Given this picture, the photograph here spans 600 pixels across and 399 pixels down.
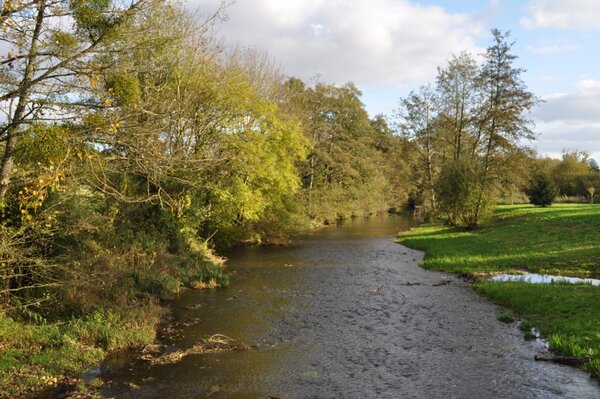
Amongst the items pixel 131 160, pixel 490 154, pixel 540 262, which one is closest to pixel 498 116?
pixel 490 154

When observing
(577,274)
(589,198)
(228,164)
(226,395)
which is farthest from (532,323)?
(589,198)

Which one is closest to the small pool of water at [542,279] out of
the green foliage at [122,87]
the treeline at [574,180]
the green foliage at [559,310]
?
the green foliage at [559,310]

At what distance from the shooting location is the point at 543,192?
1753 inches

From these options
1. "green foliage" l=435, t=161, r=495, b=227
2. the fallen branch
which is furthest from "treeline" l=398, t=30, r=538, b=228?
the fallen branch

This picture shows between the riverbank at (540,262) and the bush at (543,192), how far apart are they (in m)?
7.04

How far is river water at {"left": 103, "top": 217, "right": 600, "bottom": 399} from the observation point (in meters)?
9.63

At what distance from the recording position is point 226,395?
9.41 m

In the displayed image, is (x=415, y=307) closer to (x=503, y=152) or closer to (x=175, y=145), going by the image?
(x=175, y=145)

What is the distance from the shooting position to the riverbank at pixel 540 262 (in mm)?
12398

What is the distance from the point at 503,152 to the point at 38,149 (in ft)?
112

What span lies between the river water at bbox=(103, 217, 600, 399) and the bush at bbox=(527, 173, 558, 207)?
28.8 meters

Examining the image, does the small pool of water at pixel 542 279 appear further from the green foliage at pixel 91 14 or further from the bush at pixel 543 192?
the bush at pixel 543 192

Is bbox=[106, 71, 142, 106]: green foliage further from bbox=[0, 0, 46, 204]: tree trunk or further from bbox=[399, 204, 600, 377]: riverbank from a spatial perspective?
bbox=[399, 204, 600, 377]: riverbank

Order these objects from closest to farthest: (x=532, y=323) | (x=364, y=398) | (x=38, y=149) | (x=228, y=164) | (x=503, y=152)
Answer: (x=38, y=149)
(x=364, y=398)
(x=532, y=323)
(x=228, y=164)
(x=503, y=152)
